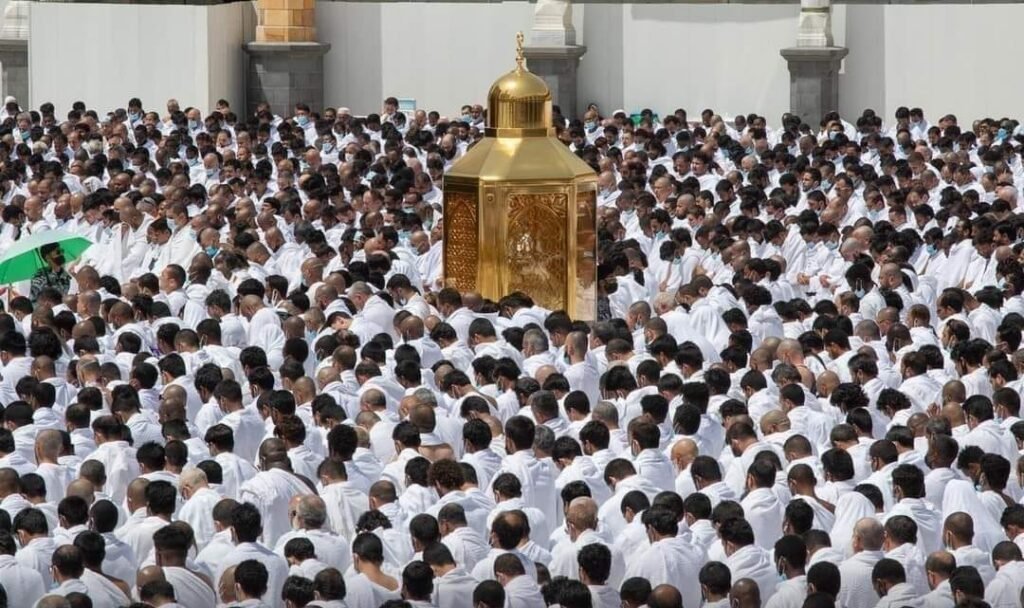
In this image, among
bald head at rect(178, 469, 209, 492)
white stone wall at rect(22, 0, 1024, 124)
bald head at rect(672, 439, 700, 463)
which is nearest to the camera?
bald head at rect(178, 469, 209, 492)

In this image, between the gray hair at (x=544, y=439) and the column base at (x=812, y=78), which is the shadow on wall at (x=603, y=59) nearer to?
the column base at (x=812, y=78)

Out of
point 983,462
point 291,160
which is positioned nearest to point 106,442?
point 983,462

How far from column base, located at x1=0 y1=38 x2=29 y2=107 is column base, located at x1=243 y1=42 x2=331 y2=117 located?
353 cm

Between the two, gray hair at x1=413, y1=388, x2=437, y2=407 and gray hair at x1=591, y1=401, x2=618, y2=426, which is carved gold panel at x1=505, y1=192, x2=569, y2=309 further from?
gray hair at x1=591, y1=401, x2=618, y2=426

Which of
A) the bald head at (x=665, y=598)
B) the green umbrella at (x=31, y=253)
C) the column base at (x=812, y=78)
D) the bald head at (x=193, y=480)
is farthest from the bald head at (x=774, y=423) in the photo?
the column base at (x=812, y=78)

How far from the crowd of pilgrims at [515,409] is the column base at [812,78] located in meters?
8.25

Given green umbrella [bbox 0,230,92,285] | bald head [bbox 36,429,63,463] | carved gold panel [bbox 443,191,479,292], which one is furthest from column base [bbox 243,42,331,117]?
bald head [bbox 36,429,63,463]

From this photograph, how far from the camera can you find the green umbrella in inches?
569

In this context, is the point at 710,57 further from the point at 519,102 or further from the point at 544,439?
the point at 544,439

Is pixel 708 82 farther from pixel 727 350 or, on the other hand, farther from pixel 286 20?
pixel 727 350

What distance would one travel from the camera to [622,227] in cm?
1838

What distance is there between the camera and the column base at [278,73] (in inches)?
1167

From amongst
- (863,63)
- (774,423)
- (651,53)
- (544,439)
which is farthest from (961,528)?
(651,53)

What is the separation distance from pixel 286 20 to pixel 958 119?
30.9 ft
